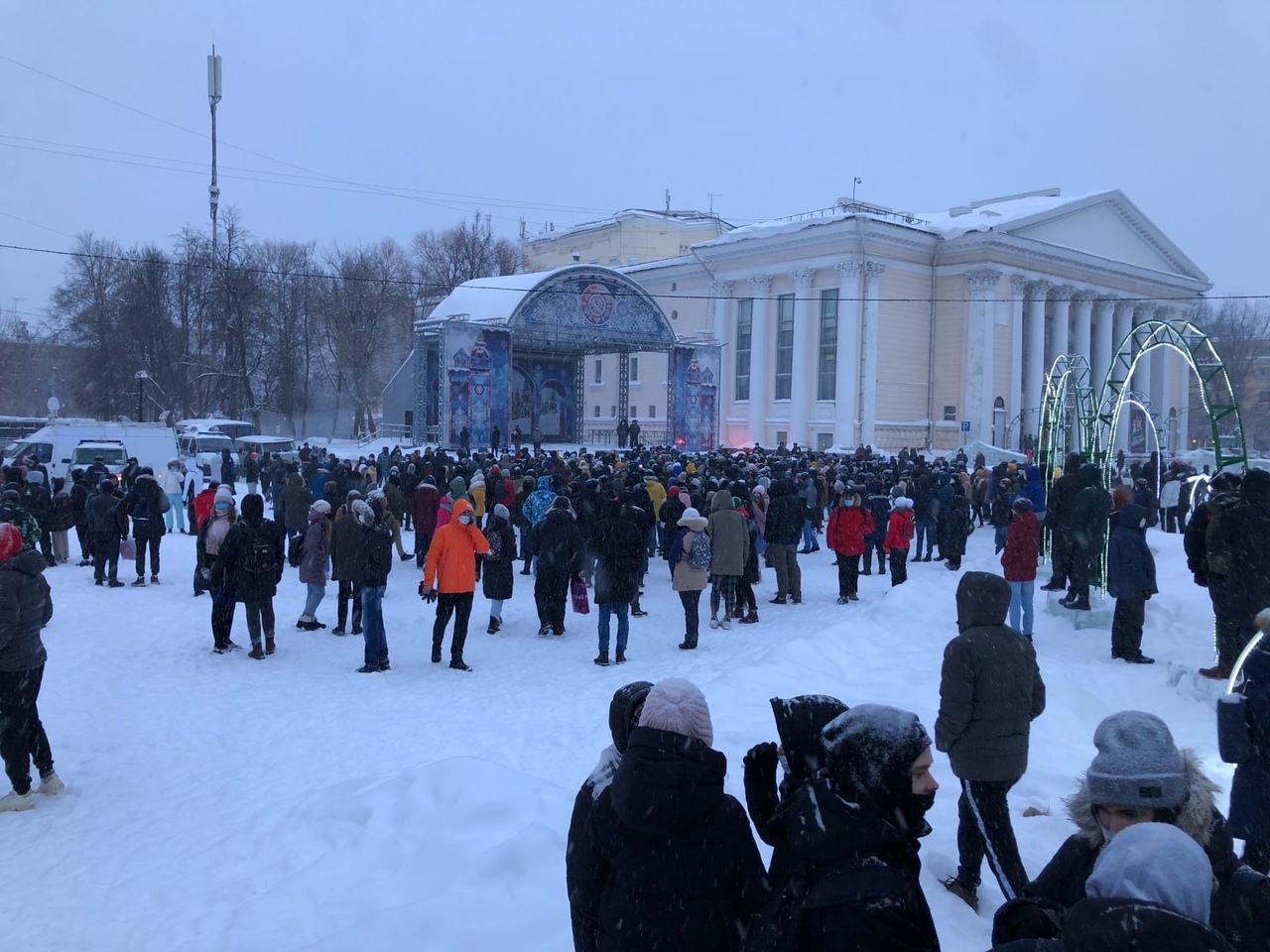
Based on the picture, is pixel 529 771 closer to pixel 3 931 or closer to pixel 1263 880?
pixel 3 931

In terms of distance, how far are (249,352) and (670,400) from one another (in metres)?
25.4

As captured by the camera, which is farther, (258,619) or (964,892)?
(258,619)

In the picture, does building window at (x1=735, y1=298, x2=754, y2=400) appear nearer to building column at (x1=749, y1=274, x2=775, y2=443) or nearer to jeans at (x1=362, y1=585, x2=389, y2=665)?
building column at (x1=749, y1=274, x2=775, y2=443)

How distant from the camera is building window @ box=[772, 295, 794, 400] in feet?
Result: 141

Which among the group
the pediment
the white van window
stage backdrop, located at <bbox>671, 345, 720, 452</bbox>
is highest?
the pediment

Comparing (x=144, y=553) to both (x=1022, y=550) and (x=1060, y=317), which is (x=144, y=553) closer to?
(x=1022, y=550)

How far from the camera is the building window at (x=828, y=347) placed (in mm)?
40594

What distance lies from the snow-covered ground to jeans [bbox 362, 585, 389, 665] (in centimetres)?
29

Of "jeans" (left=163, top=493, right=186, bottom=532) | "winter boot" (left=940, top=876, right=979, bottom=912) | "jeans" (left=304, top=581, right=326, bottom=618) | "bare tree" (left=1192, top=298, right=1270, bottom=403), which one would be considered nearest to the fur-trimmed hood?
"winter boot" (left=940, top=876, right=979, bottom=912)

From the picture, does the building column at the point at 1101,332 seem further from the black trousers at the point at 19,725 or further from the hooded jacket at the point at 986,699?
the black trousers at the point at 19,725

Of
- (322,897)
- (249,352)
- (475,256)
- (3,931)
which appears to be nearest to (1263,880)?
(322,897)

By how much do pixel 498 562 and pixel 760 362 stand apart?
113 ft

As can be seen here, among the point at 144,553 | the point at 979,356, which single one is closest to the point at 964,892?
the point at 144,553

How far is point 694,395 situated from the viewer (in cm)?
3812
